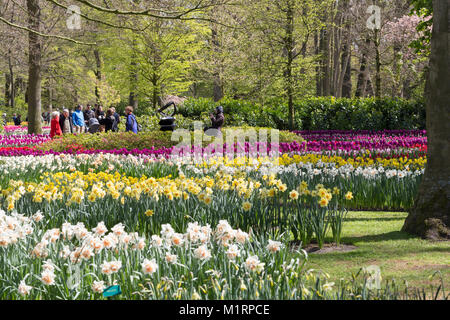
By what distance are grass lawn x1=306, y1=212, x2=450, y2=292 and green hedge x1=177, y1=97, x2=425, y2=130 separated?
13176mm

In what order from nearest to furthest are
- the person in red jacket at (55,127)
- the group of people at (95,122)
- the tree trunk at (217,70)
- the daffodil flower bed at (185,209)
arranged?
the daffodil flower bed at (185,209) → the group of people at (95,122) → the person in red jacket at (55,127) → the tree trunk at (217,70)

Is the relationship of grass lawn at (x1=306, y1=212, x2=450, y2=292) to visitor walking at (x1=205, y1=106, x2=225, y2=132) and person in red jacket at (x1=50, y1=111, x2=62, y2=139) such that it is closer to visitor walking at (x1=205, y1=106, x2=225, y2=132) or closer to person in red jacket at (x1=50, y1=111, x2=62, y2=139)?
visitor walking at (x1=205, y1=106, x2=225, y2=132)

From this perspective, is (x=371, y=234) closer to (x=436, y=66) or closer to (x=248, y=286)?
(x=436, y=66)

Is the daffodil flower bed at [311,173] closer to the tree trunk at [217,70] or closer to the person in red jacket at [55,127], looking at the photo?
the person in red jacket at [55,127]

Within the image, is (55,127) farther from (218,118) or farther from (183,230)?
(183,230)

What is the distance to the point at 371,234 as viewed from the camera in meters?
5.26

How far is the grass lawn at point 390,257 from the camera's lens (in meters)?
3.90

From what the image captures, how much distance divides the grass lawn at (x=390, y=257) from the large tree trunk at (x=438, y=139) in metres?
0.21

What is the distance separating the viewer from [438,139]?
4781mm

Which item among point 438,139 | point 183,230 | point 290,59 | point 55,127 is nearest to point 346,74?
point 290,59

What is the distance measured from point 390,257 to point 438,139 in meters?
1.28

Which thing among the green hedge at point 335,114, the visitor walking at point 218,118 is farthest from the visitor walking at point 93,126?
the visitor walking at point 218,118

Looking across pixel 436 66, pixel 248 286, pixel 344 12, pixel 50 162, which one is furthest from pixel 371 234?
pixel 344 12
